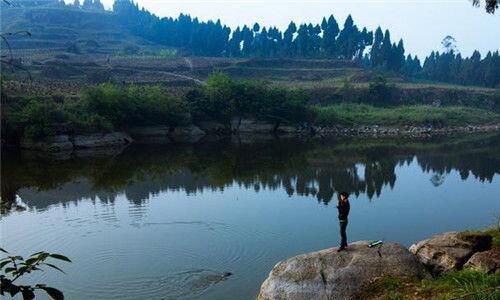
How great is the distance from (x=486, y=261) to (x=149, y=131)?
200 feet

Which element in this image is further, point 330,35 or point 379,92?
point 330,35

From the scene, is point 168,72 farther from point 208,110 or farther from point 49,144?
point 49,144

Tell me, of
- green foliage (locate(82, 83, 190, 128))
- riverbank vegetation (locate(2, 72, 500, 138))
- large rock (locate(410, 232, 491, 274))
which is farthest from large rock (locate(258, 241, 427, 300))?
green foliage (locate(82, 83, 190, 128))

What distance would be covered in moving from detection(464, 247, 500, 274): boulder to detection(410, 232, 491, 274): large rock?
1.45 feet

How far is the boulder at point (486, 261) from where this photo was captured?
12695mm

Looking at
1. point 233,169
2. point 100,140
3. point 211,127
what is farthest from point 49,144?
point 211,127

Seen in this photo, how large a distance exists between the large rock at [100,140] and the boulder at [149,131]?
398cm

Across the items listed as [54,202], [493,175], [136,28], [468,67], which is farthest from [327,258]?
[136,28]

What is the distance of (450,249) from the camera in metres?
14.4

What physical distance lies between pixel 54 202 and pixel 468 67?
115784 millimetres

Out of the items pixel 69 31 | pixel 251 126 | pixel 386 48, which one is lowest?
pixel 251 126

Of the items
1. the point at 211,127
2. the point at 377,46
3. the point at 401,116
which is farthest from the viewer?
the point at 377,46

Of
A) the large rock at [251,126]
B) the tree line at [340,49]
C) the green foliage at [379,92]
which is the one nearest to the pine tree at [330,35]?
the tree line at [340,49]

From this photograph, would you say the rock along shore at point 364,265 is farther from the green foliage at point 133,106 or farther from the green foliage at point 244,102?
the green foliage at point 244,102
